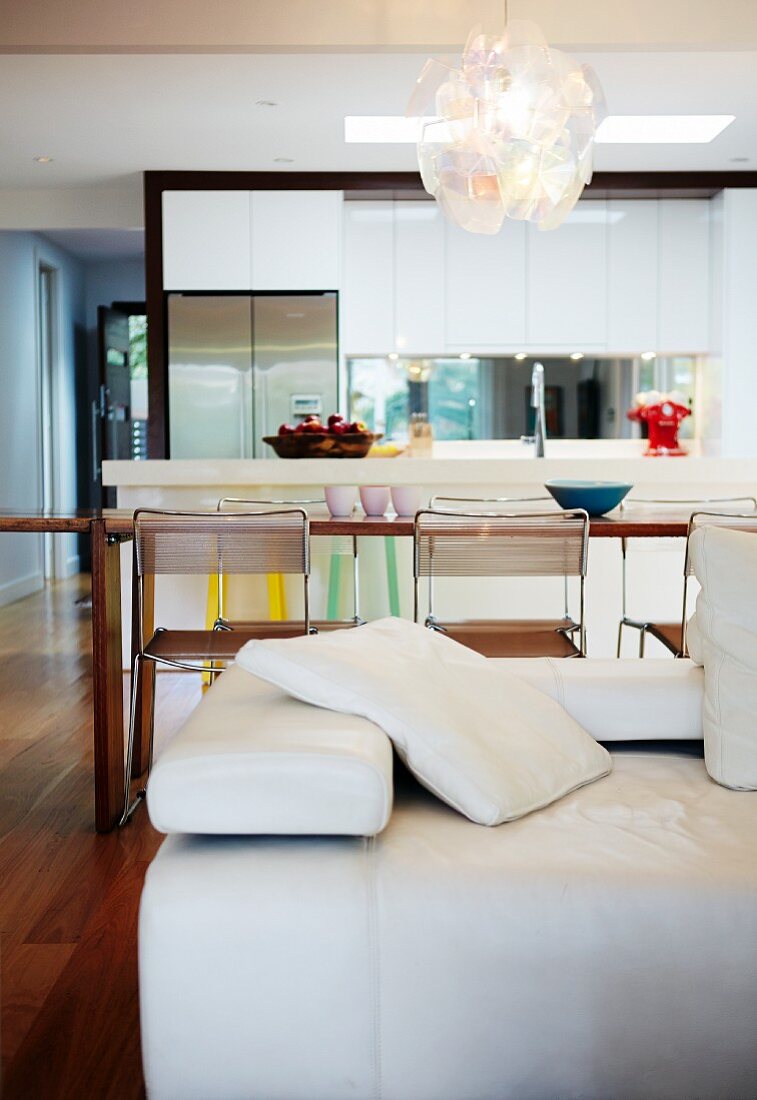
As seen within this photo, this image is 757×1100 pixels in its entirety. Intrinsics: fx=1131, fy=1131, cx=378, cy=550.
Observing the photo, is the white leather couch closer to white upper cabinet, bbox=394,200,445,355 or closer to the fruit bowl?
the fruit bowl

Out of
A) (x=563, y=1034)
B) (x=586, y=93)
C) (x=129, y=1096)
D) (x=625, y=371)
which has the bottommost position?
(x=129, y=1096)

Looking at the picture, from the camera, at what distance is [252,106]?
205 inches

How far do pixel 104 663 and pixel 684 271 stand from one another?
5094mm

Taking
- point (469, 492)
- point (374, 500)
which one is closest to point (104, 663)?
point (374, 500)

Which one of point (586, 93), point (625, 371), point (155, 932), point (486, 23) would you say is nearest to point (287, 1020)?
point (155, 932)

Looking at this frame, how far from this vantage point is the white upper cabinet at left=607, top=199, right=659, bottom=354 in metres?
6.84

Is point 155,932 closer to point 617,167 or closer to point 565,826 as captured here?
point 565,826

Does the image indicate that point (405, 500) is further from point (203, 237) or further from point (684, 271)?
point (684, 271)

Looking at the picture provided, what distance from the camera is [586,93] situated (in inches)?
131

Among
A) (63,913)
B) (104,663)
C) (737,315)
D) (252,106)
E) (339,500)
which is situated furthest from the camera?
(737,315)

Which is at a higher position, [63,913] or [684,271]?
[684,271]

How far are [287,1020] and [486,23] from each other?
386cm

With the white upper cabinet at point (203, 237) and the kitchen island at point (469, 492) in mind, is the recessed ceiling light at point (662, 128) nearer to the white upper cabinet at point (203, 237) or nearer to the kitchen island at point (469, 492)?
the kitchen island at point (469, 492)

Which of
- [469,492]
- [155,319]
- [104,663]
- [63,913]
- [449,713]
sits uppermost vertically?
[155,319]
